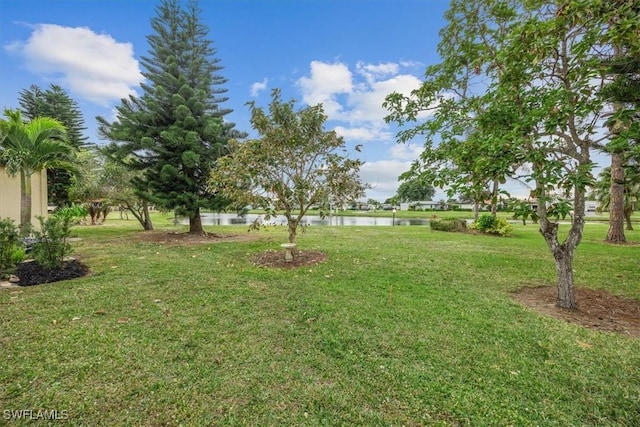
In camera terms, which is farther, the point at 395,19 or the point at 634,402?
the point at 395,19

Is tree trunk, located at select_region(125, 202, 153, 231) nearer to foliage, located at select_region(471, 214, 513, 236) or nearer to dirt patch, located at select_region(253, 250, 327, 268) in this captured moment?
dirt patch, located at select_region(253, 250, 327, 268)

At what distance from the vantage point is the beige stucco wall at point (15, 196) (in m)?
9.45

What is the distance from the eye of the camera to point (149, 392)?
6.86 feet

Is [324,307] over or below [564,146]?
below

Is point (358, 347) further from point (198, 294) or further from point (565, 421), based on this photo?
point (198, 294)

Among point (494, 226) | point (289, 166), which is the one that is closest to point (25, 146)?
point (289, 166)

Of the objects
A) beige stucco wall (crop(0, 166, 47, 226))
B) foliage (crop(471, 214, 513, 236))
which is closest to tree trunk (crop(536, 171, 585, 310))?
foliage (crop(471, 214, 513, 236))

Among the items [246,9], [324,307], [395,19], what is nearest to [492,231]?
[395,19]

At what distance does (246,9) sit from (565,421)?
10.0m

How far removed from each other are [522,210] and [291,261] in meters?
4.54

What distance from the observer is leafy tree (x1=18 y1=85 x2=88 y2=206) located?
18797 mm

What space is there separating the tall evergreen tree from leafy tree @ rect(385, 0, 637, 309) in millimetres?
7437

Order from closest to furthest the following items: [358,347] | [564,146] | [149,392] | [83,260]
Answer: [149,392] < [358,347] < [564,146] < [83,260]

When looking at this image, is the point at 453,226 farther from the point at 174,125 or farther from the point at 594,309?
the point at 174,125
